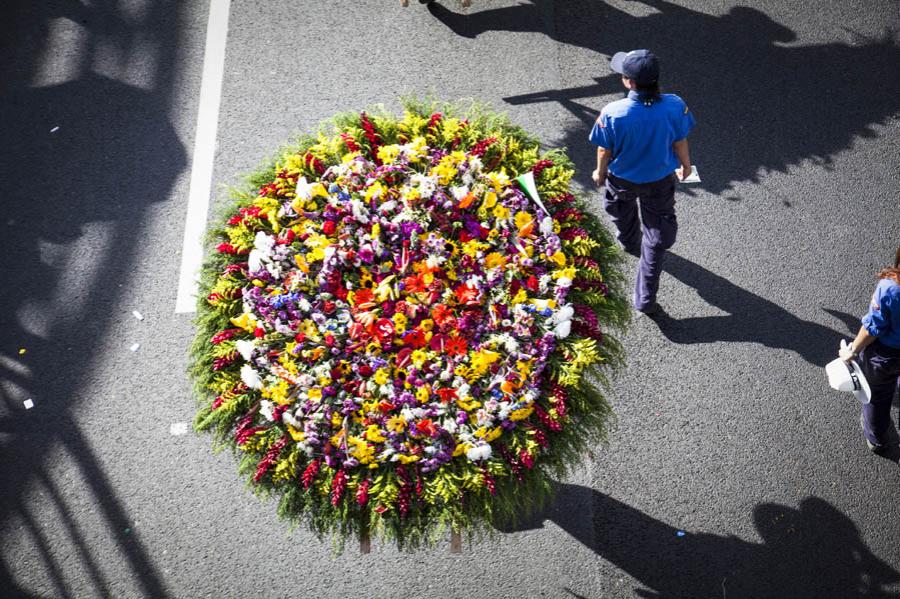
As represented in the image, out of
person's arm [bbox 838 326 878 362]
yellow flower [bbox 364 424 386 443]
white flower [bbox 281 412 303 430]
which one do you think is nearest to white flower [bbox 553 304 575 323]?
yellow flower [bbox 364 424 386 443]

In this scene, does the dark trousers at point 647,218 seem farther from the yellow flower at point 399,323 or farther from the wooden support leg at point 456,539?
the wooden support leg at point 456,539

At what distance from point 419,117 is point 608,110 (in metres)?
1.06

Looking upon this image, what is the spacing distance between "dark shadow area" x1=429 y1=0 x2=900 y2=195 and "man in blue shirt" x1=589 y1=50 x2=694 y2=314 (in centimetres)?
100

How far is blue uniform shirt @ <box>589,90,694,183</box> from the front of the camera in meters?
→ 3.99

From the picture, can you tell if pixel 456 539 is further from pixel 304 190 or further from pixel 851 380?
pixel 851 380

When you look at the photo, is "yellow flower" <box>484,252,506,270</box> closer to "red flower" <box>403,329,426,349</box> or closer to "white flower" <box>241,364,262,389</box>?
"red flower" <box>403,329,426,349</box>

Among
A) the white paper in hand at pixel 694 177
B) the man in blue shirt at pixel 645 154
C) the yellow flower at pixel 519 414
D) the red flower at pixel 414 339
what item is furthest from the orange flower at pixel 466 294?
the white paper in hand at pixel 694 177

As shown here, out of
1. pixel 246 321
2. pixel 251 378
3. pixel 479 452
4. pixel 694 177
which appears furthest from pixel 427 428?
pixel 694 177

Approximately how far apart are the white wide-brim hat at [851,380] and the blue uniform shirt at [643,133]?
4.99 ft

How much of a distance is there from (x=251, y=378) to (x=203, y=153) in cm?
290

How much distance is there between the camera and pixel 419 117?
3912 mm

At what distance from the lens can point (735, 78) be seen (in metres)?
5.86

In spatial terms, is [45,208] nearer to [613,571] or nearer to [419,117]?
[419,117]

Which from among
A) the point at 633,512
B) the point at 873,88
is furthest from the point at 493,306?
the point at 873,88
